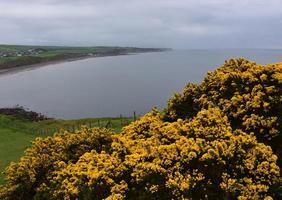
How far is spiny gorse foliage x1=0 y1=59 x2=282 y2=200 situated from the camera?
45.3 feet

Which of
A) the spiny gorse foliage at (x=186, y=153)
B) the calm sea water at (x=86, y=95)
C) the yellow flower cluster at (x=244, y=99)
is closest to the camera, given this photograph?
the spiny gorse foliage at (x=186, y=153)

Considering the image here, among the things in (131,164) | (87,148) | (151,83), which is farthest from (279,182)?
(151,83)

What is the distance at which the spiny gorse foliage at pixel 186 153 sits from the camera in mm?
13805

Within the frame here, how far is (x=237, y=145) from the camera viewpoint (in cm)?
1469

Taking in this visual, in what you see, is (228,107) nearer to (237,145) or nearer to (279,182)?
(237,145)

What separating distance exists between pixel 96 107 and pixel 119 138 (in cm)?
9529

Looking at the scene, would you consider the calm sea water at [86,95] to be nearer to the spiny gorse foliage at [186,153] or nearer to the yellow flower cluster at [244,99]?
the spiny gorse foliage at [186,153]

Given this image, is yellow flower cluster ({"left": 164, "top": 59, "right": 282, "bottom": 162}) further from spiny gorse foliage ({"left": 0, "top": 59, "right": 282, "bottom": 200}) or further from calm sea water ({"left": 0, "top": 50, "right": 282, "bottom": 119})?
calm sea water ({"left": 0, "top": 50, "right": 282, "bottom": 119})

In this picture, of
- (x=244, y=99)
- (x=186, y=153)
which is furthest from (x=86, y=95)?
(x=186, y=153)

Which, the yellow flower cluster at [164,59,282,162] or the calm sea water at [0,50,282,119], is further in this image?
the calm sea water at [0,50,282,119]

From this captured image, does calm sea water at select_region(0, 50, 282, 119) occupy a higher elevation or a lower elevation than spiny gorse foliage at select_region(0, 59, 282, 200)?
lower

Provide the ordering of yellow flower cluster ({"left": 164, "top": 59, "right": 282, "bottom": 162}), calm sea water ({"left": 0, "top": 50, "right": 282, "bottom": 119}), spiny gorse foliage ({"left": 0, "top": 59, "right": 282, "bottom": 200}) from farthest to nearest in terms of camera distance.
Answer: calm sea water ({"left": 0, "top": 50, "right": 282, "bottom": 119})
yellow flower cluster ({"left": 164, "top": 59, "right": 282, "bottom": 162})
spiny gorse foliage ({"left": 0, "top": 59, "right": 282, "bottom": 200})

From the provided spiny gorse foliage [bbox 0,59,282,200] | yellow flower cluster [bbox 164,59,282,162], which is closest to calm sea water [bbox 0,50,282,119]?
spiny gorse foliage [bbox 0,59,282,200]

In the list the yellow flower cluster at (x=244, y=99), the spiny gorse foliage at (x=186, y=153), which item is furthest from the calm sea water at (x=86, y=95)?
the yellow flower cluster at (x=244, y=99)
